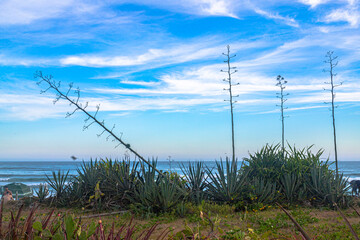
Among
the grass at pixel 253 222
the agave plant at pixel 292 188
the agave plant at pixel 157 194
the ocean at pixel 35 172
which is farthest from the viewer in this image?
the ocean at pixel 35 172

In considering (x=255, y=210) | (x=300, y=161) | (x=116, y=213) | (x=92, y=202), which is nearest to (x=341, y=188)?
(x=300, y=161)

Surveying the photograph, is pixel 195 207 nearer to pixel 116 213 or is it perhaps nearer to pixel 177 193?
pixel 177 193

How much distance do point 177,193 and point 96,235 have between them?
791 centimetres

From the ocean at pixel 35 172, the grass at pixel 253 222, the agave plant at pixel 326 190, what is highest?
the agave plant at pixel 326 190

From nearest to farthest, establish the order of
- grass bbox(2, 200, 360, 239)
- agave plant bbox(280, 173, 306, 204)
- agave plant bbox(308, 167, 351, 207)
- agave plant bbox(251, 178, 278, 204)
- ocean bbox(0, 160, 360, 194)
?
grass bbox(2, 200, 360, 239) < agave plant bbox(251, 178, 278, 204) < agave plant bbox(280, 173, 306, 204) < agave plant bbox(308, 167, 351, 207) < ocean bbox(0, 160, 360, 194)

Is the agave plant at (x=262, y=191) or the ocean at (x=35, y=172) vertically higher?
the agave plant at (x=262, y=191)

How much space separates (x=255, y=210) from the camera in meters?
10.4

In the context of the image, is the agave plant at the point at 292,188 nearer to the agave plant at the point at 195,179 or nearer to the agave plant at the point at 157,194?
the agave plant at the point at 195,179

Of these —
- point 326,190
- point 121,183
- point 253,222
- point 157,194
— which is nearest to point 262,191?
point 253,222

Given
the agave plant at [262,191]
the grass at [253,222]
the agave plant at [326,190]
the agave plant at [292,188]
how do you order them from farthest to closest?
the agave plant at [326,190] < the agave plant at [292,188] < the agave plant at [262,191] < the grass at [253,222]

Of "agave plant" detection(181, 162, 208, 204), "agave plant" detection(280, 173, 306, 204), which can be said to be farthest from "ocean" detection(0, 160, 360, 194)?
"agave plant" detection(280, 173, 306, 204)

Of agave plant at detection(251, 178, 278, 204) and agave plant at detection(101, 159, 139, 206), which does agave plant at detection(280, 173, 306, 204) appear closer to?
agave plant at detection(251, 178, 278, 204)

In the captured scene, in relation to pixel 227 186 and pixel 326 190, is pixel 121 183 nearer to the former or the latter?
pixel 227 186

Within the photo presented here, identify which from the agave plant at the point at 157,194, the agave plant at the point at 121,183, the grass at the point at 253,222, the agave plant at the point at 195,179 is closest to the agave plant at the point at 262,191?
the grass at the point at 253,222
